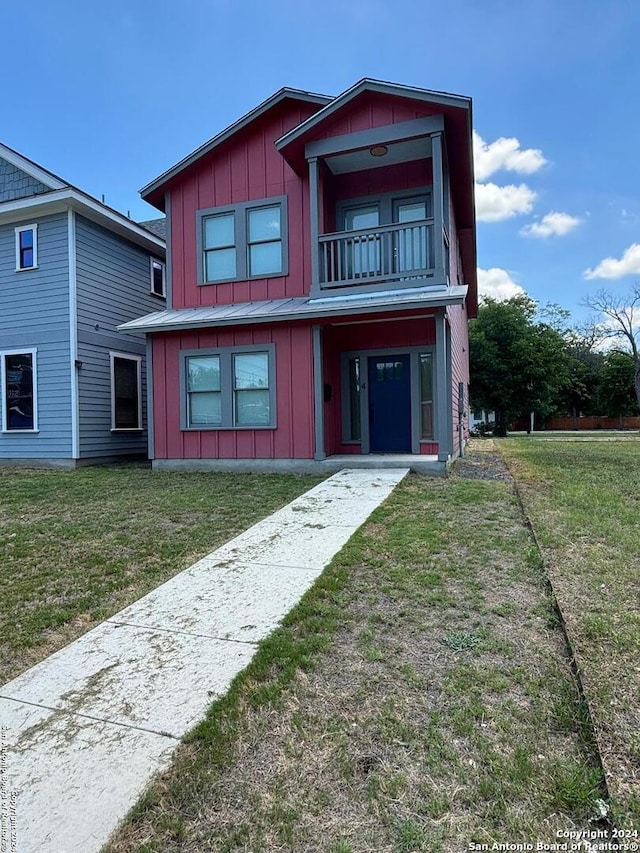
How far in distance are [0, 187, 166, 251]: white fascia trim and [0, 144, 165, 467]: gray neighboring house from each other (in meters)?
0.02

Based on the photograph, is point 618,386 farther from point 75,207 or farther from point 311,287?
point 75,207

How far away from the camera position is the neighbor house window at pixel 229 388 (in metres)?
9.71

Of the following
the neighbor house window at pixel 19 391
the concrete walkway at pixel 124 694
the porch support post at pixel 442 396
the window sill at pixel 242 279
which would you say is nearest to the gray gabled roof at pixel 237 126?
the window sill at pixel 242 279

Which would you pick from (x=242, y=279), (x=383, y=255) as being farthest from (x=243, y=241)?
(x=383, y=255)

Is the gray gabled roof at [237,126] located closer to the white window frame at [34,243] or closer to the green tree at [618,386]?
the white window frame at [34,243]

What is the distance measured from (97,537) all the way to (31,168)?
10.2 meters

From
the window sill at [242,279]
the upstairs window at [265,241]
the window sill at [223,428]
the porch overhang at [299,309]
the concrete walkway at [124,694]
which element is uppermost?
the upstairs window at [265,241]

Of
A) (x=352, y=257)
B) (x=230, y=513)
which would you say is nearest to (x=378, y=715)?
(x=230, y=513)

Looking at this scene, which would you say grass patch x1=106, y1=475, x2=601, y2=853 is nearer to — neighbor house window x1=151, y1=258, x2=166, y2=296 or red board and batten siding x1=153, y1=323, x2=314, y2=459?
red board and batten siding x1=153, y1=323, x2=314, y2=459

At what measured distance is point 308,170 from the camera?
9.73m

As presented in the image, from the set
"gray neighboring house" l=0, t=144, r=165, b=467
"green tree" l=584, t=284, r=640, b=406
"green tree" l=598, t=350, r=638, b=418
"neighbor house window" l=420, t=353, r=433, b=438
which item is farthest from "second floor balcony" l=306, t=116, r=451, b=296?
"green tree" l=598, t=350, r=638, b=418

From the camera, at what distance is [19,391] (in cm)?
1164

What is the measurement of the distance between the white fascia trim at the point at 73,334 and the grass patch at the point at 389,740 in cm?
931

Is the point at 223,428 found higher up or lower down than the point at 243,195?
lower down
